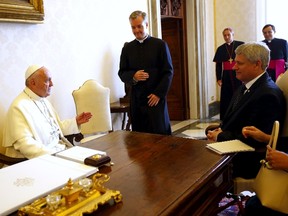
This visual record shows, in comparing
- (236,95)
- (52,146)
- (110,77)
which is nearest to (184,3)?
(110,77)

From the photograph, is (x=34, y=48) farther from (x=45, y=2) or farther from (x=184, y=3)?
(x=184, y=3)

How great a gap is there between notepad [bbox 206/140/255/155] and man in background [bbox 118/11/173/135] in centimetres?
147

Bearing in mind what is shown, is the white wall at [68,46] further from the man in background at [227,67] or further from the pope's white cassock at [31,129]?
the man in background at [227,67]

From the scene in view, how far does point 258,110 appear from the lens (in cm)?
201

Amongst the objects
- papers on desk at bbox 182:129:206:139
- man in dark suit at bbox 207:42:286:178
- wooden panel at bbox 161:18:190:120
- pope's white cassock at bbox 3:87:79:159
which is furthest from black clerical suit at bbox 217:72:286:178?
wooden panel at bbox 161:18:190:120

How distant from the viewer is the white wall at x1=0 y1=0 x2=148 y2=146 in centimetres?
288

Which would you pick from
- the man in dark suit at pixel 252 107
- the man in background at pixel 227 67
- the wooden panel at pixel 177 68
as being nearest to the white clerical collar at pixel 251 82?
the man in dark suit at pixel 252 107

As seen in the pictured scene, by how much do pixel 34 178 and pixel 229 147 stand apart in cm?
101

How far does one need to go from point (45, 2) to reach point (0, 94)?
100 cm

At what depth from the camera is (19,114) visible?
230cm

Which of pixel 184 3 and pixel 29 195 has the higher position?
pixel 184 3

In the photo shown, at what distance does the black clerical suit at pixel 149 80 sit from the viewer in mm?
3330

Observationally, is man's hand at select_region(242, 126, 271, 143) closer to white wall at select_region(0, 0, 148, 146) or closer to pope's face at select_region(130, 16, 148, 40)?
pope's face at select_region(130, 16, 148, 40)

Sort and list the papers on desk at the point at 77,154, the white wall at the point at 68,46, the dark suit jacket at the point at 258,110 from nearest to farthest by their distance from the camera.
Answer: the papers on desk at the point at 77,154 → the dark suit jacket at the point at 258,110 → the white wall at the point at 68,46
